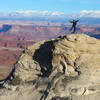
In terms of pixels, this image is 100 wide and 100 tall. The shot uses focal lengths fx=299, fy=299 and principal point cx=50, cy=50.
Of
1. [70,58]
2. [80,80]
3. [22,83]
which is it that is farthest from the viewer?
[22,83]

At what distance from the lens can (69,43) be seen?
84.8ft

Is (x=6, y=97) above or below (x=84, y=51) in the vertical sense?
below

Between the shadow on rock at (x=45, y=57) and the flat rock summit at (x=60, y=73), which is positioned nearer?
the flat rock summit at (x=60, y=73)

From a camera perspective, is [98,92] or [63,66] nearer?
[98,92]

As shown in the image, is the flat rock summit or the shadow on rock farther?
the shadow on rock

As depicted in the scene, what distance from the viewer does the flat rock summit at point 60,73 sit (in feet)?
77.2

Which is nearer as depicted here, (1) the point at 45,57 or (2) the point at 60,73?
(2) the point at 60,73

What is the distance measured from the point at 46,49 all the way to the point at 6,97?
6.13 metres

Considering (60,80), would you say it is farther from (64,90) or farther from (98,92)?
(98,92)

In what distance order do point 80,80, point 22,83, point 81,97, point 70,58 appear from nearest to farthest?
point 81,97 → point 80,80 → point 70,58 → point 22,83

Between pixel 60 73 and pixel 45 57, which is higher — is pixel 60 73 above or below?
below

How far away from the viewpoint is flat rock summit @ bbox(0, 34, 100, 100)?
23516 millimetres

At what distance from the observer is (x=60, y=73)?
2558cm

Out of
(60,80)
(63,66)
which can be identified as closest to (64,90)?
(60,80)
